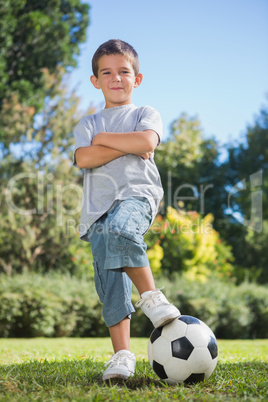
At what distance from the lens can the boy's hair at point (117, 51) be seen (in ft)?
9.30

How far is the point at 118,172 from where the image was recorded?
8.92ft

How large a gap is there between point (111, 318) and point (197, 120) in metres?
21.2

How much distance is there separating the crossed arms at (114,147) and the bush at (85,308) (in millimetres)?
6625

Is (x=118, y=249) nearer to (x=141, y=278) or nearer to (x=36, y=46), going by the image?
(x=141, y=278)

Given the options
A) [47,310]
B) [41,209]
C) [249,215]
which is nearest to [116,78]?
[47,310]

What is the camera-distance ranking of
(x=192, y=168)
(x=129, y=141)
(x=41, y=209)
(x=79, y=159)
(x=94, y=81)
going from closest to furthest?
(x=129, y=141), (x=79, y=159), (x=94, y=81), (x=41, y=209), (x=192, y=168)

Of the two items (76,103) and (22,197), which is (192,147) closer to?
(76,103)

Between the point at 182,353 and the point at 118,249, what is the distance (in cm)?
76

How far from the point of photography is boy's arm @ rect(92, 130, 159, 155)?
8.69ft

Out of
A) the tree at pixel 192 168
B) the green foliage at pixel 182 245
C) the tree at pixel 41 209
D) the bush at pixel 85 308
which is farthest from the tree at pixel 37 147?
the tree at pixel 192 168

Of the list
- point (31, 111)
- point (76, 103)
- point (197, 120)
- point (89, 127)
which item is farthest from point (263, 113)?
point (89, 127)

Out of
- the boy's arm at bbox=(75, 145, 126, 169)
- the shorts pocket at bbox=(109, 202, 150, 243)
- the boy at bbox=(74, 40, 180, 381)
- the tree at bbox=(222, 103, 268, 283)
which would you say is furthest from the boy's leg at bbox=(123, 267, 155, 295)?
the tree at bbox=(222, 103, 268, 283)

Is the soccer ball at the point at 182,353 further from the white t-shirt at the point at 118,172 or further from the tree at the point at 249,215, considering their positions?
the tree at the point at 249,215

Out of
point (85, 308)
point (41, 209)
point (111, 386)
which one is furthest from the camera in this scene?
point (41, 209)
